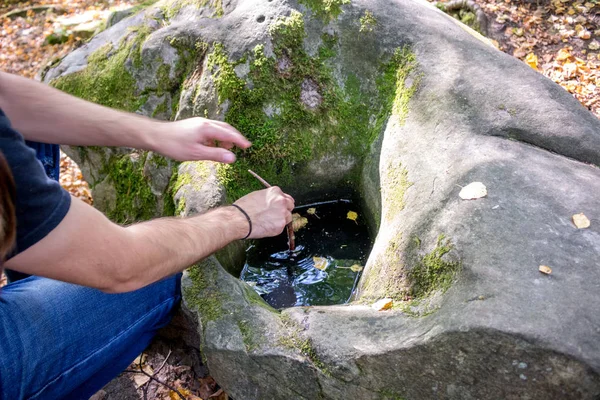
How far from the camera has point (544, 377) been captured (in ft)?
5.48

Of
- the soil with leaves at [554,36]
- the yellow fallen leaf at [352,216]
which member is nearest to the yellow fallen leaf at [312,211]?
the yellow fallen leaf at [352,216]

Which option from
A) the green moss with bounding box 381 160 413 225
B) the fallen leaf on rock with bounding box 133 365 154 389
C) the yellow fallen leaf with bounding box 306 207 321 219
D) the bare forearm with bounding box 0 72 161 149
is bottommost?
the fallen leaf on rock with bounding box 133 365 154 389

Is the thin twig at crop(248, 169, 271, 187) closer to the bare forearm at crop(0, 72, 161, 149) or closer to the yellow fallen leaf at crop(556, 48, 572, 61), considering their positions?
the bare forearm at crop(0, 72, 161, 149)

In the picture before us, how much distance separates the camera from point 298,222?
331 cm

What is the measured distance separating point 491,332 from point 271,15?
2320 millimetres

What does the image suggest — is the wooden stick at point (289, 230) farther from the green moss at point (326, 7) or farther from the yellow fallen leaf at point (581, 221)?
the yellow fallen leaf at point (581, 221)

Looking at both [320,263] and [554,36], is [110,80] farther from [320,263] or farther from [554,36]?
[554,36]

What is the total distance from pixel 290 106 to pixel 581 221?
181cm

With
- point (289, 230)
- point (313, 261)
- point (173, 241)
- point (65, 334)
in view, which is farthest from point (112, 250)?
point (313, 261)

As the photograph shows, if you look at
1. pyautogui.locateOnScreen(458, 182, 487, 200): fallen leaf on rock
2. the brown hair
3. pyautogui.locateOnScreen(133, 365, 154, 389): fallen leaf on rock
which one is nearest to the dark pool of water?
pyautogui.locateOnScreen(133, 365, 154, 389): fallen leaf on rock

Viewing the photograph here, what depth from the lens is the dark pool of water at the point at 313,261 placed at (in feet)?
9.81

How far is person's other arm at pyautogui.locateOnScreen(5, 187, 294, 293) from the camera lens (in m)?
1.61

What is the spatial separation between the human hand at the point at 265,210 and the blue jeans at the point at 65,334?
1.67 ft

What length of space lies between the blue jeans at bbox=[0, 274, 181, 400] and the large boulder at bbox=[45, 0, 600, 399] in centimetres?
27
